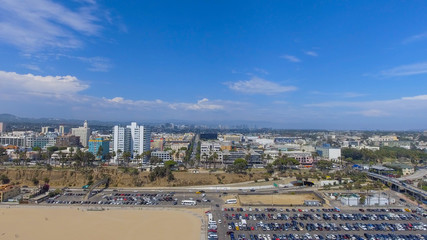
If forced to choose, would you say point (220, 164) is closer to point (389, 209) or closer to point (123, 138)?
point (123, 138)

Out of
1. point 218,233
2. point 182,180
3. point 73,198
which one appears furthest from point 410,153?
point 73,198

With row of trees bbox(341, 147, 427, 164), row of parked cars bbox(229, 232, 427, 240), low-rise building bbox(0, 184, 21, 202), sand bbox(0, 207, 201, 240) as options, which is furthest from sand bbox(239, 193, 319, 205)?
row of trees bbox(341, 147, 427, 164)

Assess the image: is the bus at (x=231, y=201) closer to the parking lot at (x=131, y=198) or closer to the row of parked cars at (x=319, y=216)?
the parking lot at (x=131, y=198)

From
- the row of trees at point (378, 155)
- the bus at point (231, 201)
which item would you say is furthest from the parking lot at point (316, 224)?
the row of trees at point (378, 155)

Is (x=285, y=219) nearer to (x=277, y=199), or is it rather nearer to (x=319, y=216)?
(x=319, y=216)

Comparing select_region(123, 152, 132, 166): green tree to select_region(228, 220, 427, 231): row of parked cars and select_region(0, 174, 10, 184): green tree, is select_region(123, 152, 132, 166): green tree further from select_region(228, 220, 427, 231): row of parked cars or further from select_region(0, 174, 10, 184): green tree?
select_region(228, 220, 427, 231): row of parked cars

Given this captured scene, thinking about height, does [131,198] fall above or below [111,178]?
below

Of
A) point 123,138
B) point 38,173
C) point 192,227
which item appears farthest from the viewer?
point 123,138

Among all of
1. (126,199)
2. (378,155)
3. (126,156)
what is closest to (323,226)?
(126,199)
